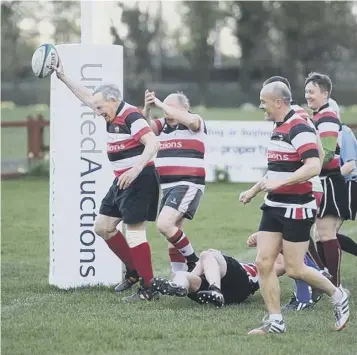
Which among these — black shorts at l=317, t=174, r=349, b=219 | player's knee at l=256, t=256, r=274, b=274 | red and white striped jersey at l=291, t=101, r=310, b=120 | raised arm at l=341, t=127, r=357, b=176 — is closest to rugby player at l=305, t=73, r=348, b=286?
black shorts at l=317, t=174, r=349, b=219

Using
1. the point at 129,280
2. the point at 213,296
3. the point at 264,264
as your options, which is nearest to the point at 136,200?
the point at 129,280

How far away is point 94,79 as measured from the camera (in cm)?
902

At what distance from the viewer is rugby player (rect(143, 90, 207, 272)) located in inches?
339

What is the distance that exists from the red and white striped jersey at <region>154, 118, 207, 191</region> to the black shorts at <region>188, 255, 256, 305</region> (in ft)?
3.21

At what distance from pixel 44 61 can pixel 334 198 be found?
2.85 meters

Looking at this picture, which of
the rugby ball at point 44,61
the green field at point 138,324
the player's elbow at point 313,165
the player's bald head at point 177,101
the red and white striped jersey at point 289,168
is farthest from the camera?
the player's bald head at point 177,101

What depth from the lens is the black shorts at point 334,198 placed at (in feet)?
27.9

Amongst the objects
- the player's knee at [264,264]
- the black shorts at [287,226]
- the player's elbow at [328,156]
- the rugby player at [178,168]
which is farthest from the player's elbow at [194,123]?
the player's knee at [264,264]

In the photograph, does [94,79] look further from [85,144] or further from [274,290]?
[274,290]

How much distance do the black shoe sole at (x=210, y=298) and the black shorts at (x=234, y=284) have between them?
0.58ft

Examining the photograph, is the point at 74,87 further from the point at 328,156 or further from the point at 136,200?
the point at 328,156

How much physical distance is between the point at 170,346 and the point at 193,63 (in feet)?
193

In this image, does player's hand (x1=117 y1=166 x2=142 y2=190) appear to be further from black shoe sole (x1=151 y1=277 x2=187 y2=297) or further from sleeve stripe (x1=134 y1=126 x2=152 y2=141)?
black shoe sole (x1=151 y1=277 x2=187 y2=297)

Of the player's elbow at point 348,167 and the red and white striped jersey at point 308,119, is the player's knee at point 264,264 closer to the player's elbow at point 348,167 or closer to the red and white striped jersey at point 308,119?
the red and white striped jersey at point 308,119
